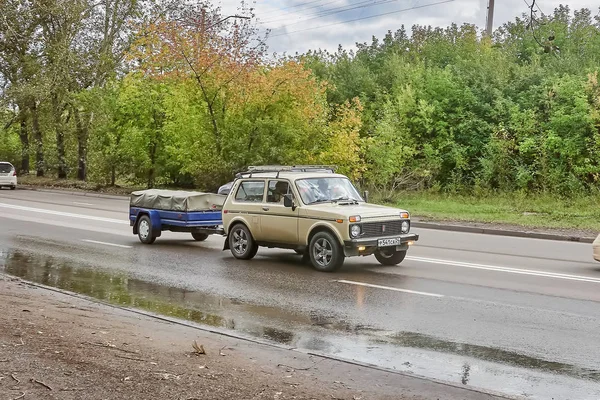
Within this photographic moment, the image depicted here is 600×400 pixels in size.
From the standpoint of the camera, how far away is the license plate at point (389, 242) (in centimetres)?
1270

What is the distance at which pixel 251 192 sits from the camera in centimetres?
1452

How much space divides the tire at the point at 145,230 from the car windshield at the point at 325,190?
4.99m

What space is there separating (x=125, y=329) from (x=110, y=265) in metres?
6.17

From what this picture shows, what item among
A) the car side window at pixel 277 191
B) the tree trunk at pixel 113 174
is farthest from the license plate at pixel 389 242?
the tree trunk at pixel 113 174

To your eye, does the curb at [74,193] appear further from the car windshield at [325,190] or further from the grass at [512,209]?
the car windshield at [325,190]

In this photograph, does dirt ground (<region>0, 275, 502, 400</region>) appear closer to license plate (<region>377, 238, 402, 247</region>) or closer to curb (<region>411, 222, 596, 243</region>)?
license plate (<region>377, 238, 402, 247</region>)

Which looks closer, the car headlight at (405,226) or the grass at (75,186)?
the car headlight at (405,226)

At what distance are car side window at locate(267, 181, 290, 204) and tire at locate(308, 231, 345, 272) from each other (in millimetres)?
1270

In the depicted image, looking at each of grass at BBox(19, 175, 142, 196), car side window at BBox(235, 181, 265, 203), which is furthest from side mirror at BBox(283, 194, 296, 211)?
grass at BBox(19, 175, 142, 196)

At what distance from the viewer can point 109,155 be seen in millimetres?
38125

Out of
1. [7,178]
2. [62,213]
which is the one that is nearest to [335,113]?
[62,213]

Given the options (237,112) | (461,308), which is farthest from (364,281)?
(237,112)

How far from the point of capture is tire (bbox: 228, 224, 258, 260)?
1439cm

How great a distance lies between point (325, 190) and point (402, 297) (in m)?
3.72
